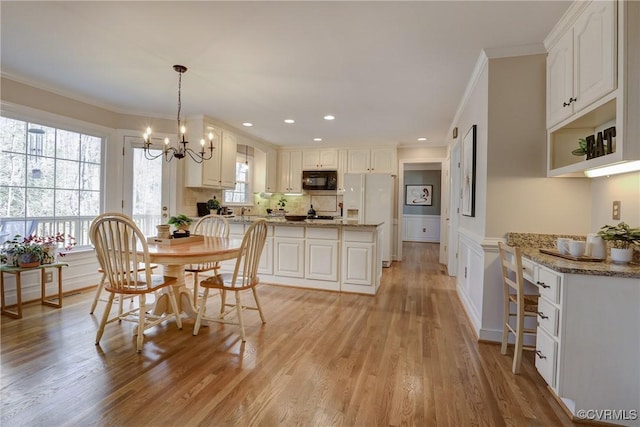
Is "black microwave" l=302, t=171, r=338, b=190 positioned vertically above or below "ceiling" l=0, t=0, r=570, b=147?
below

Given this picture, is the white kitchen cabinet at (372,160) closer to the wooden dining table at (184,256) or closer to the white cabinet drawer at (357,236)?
the white cabinet drawer at (357,236)

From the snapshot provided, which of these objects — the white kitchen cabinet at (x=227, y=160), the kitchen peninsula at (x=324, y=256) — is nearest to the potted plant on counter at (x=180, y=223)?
the kitchen peninsula at (x=324, y=256)

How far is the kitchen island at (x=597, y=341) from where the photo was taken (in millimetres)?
1570

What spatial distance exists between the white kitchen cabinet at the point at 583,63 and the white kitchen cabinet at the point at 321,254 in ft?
8.25

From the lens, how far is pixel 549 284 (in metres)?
1.80

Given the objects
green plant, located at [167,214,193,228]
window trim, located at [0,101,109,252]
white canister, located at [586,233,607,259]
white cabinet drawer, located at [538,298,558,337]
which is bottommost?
white cabinet drawer, located at [538,298,558,337]

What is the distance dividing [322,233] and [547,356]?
264 cm

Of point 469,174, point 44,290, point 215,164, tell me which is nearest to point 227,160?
point 215,164

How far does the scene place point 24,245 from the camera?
3.06 meters

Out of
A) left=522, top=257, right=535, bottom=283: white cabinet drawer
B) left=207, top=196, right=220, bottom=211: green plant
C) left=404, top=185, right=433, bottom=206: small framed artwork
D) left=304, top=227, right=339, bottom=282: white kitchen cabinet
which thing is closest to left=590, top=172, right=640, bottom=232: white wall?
left=522, top=257, right=535, bottom=283: white cabinet drawer

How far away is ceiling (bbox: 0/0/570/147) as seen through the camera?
81.0 inches

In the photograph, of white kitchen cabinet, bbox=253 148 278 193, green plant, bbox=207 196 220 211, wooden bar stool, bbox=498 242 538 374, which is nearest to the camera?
wooden bar stool, bbox=498 242 538 374

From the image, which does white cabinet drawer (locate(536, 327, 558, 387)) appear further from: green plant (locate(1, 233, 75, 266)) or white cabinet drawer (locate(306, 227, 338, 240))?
green plant (locate(1, 233, 75, 266))

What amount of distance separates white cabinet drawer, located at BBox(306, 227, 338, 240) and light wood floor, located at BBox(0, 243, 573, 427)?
1.15 meters
